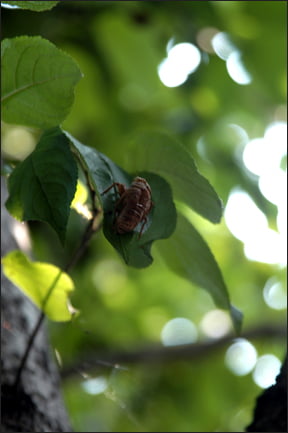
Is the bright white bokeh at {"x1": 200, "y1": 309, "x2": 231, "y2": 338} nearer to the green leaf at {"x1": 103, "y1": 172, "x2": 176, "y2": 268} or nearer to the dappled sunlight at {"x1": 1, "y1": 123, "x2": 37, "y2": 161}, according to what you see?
the dappled sunlight at {"x1": 1, "y1": 123, "x2": 37, "y2": 161}

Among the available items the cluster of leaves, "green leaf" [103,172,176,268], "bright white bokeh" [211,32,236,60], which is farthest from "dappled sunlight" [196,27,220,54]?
"green leaf" [103,172,176,268]

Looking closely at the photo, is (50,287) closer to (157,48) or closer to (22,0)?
(22,0)

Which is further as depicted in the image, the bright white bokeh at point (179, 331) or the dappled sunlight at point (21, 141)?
the bright white bokeh at point (179, 331)

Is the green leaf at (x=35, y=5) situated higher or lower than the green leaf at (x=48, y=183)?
higher

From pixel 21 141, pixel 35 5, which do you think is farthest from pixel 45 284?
pixel 21 141

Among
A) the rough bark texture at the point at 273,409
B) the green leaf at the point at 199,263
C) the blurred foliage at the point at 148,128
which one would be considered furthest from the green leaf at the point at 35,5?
the blurred foliage at the point at 148,128

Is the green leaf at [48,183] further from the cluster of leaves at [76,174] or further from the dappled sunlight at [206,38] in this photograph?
the dappled sunlight at [206,38]
